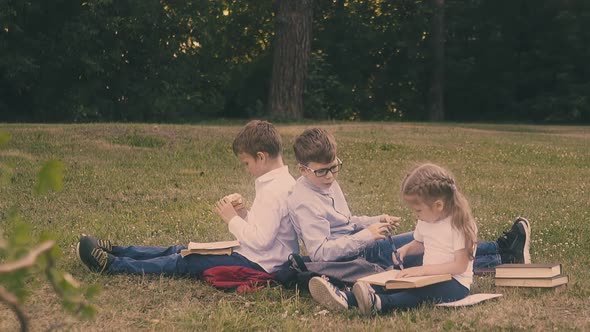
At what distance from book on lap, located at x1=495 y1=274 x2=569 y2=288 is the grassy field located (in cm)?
6

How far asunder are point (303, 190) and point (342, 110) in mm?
24197

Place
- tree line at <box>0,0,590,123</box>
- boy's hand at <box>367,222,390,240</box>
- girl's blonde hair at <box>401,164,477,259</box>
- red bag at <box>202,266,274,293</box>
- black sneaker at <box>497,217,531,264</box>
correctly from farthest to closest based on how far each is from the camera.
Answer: tree line at <box>0,0,590,123</box> < black sneaker at <box>497,217,531,264</box> < red bag at <box>202,266,274,293</box> < boy's hand at <box>367,222,390,240</box> < girl's blonde hair at <box>401,164,477,259</box>

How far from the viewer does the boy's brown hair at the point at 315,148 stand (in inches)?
218

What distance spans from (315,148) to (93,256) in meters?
1.70

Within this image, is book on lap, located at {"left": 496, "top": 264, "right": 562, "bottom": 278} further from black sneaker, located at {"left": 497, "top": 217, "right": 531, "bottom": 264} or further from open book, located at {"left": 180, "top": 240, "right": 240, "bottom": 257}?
open book, located at {"left": 180, "top": 240, "right": 240, "bottom": 257}

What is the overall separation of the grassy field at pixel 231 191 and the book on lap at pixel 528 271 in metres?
0.12

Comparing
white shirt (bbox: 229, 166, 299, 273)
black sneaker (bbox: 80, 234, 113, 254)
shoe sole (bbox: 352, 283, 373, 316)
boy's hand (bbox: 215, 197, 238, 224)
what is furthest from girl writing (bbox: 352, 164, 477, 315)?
black sneaker (bbox: 80, 234, 113, 254)

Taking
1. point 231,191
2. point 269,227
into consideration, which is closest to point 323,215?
point 269,227

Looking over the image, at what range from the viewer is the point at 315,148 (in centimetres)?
554

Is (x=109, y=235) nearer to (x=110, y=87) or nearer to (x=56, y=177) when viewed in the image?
(x=56, y=177)

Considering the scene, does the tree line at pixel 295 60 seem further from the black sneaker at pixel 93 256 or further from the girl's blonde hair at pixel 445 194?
the girl's blonde hair at pixel 445 194

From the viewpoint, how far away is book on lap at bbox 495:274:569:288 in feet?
18.3

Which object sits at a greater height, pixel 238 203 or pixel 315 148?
pixel 315 148

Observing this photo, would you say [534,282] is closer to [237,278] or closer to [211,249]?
[237,278]
